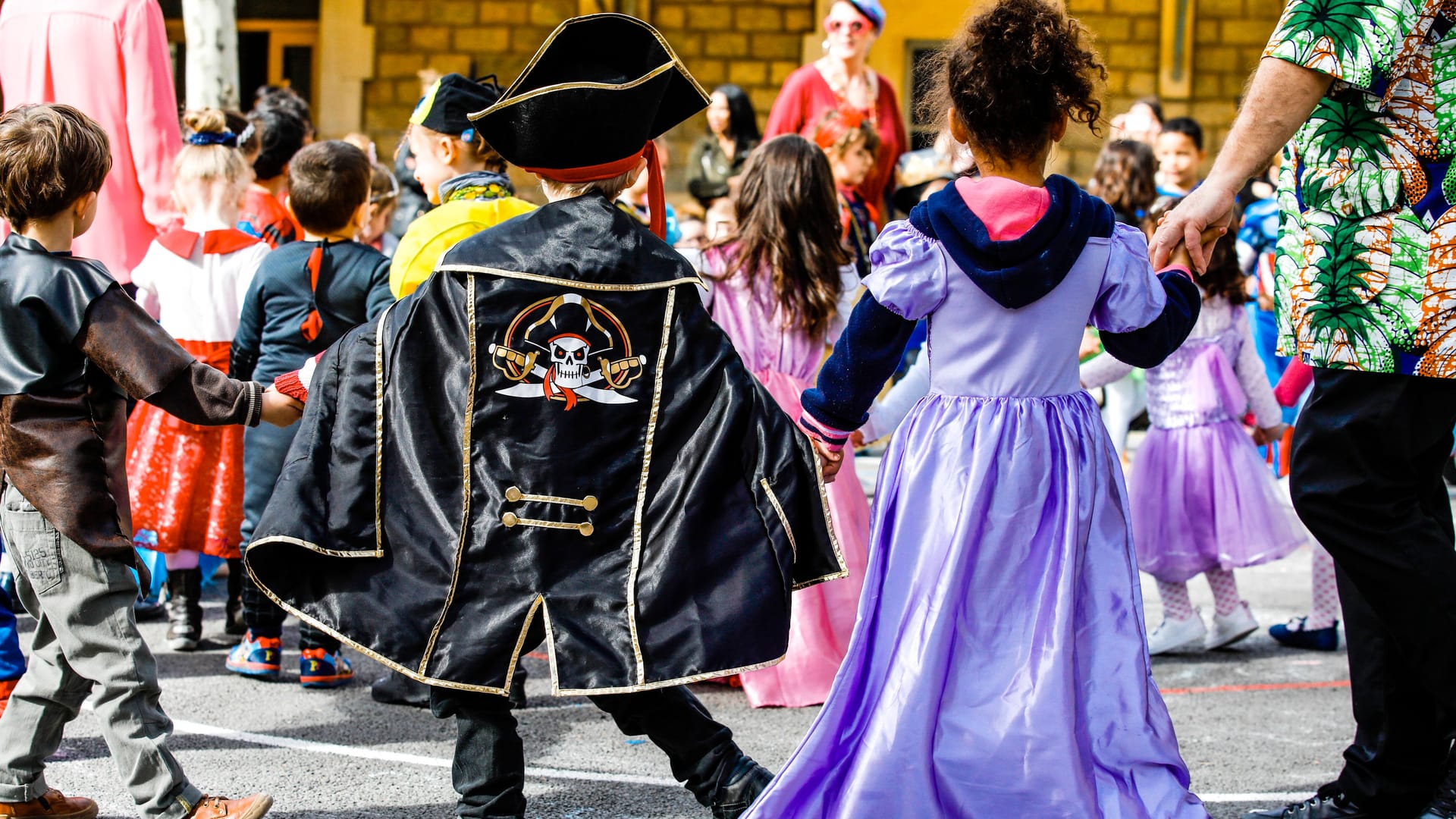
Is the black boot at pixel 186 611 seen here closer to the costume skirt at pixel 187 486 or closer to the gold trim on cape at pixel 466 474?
the costume skirt at pixel 187 486

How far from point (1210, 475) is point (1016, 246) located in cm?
279

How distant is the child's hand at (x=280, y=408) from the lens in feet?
11.0

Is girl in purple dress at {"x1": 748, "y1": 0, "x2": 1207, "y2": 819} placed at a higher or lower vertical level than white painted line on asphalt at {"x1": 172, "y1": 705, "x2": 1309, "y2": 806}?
higher

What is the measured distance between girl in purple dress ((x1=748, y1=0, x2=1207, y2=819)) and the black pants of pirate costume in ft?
0.79

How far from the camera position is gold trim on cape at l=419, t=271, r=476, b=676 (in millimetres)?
2996

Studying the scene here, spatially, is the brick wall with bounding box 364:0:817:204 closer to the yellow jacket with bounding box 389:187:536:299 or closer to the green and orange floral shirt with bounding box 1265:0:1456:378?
the yellow jacket with bounding box 389:187:536:299

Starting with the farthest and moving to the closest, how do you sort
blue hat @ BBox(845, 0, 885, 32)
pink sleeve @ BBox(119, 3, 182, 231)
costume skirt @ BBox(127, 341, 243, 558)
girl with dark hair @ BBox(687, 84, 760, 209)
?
girl with dark hair @ BBox(687, 84, 760, 209), blue hat @ BBox(845, 0, 885, 32), pink sleeve @ BBox(119, 3, 182, 231), costume skirt @ BBox(127, 341, 243, 558)

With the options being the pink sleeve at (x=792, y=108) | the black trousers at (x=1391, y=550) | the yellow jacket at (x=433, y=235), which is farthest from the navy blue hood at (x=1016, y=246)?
the pink sleeve at (x=792, y=108)

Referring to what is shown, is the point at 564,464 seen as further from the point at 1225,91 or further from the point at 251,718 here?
the point at 1225,91

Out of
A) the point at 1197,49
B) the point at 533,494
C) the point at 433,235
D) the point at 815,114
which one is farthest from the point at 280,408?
the point at 1197,49

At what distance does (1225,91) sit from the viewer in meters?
14.6

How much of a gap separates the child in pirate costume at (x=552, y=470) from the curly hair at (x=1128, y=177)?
381 cm

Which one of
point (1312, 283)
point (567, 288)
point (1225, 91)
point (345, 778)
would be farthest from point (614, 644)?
point (1225, 91)

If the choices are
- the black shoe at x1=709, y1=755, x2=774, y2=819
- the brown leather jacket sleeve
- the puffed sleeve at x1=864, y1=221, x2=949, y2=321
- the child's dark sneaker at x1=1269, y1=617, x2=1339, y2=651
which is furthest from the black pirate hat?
the child's dark sneaker at x1=1269, y1=617, x2=1339, y2=651
